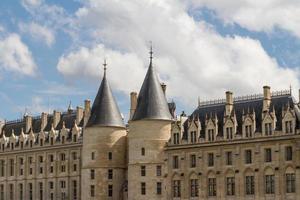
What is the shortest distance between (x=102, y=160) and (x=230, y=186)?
19.0 metres

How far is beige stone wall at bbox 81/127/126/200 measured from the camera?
93438 millimetres

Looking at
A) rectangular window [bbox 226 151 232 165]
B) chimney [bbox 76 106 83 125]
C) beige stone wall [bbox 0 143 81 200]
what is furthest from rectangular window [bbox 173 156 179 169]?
chimney [bbox 76 106 83 125]

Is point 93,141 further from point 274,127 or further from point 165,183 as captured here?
point 274,127

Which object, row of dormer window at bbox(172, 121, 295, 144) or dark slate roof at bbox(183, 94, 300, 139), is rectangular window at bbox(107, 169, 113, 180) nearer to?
row of dormer window at bbox(172, 121, 295, 144)

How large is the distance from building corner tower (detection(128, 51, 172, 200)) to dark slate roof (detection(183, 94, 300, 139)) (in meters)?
3.15

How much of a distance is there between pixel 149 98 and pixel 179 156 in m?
7.97

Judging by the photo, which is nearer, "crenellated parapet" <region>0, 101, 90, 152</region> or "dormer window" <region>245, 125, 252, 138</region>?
"dormer window" <region>245, 125, 252, 138</region>

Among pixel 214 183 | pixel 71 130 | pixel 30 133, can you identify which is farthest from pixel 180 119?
pixel 30 133

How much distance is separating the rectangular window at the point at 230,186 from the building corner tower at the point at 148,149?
29.9 feet

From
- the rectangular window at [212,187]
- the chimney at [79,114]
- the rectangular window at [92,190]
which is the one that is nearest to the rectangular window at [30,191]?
the chimney at [79,114]

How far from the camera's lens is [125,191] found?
308 ft

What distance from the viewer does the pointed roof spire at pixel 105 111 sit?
93750 millimetres

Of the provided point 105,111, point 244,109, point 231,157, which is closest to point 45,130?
point 105,111

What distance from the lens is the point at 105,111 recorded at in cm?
9412
